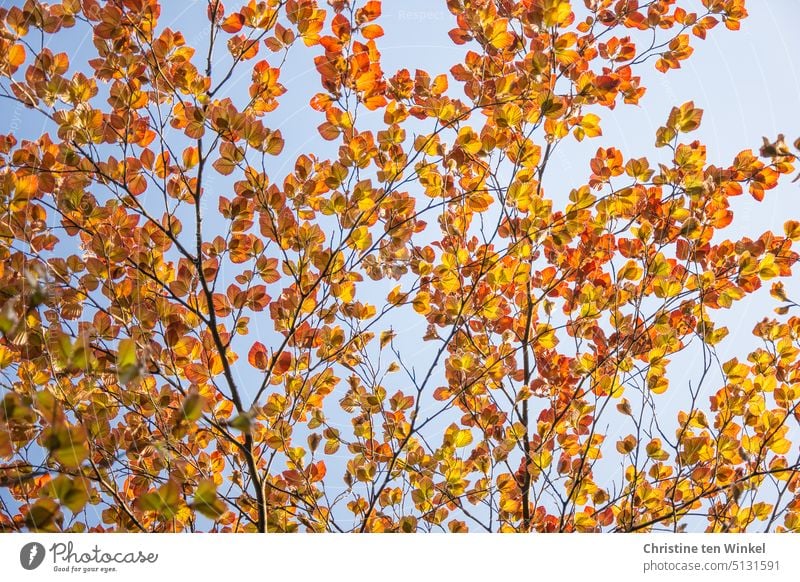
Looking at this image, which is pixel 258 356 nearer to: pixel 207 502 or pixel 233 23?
pixel 233 23

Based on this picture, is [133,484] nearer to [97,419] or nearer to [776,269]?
[97,419]

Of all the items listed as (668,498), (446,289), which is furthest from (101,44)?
(668,498)

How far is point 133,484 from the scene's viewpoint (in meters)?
2.28

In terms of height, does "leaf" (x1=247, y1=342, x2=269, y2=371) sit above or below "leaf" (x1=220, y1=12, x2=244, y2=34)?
below
